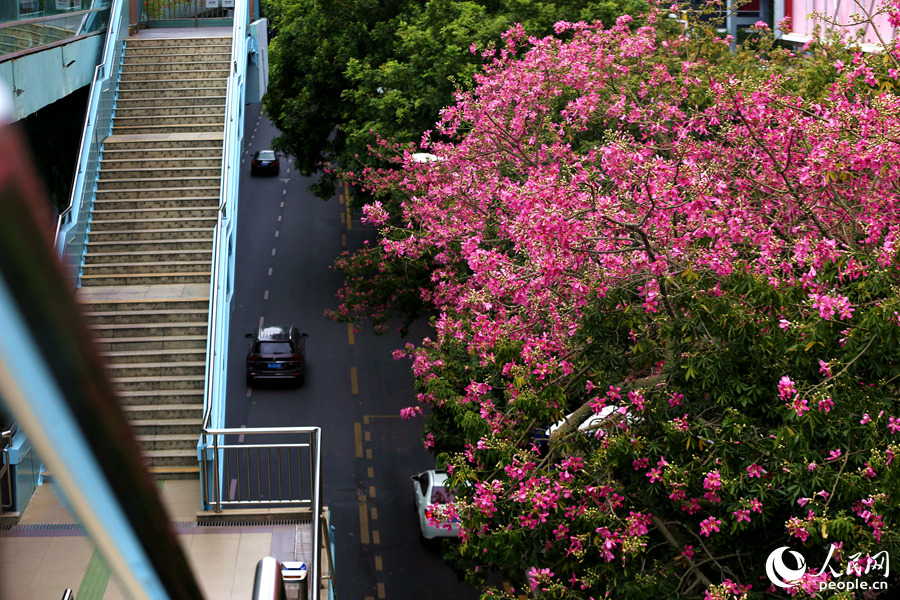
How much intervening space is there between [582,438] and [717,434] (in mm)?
1472

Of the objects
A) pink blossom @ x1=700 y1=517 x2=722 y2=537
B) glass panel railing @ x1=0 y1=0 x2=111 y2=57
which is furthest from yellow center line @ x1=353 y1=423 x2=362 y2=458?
pink blossom @ x1=700 y1=517 x2=722 y2=537

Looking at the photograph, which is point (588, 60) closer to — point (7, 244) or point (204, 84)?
point (204, 84)

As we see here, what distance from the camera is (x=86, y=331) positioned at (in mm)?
568

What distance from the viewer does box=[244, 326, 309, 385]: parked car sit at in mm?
23219

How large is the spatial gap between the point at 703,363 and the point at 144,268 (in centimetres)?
1052

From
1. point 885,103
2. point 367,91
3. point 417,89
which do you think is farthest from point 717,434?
point 367,91

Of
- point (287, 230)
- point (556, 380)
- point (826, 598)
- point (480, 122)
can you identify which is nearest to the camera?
point (826, 598)

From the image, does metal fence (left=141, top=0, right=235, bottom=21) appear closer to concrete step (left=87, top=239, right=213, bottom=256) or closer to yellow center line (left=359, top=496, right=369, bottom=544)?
concrete step (left=87, top=239, right=213, bottom=256)

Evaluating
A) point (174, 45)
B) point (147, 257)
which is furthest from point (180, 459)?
point (174, 45)

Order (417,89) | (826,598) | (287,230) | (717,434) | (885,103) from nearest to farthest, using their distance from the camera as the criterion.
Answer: (826,598) → (717,434) → (885,103) → (417,89) → (287,230)

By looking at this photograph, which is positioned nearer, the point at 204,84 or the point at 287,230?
the point at 204,84

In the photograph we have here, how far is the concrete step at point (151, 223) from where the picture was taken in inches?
587

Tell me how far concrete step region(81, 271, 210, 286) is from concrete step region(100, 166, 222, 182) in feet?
7.38

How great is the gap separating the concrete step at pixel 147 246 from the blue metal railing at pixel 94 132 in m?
0.25
